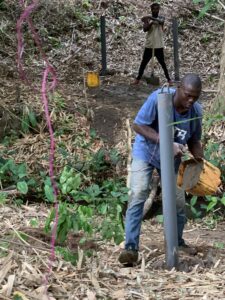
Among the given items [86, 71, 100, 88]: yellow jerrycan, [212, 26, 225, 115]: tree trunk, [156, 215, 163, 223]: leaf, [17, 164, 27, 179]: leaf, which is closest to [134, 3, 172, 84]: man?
[86, 71, 100, 88]: yellow jerrycan

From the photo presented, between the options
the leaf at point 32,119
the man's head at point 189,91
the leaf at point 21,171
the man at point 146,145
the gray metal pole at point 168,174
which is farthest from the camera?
the leaf at point 32,119

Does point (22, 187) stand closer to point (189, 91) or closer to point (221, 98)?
point (189, 91)

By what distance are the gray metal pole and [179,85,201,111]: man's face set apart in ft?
0.70

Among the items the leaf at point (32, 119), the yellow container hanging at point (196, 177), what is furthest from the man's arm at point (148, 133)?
the leaf at point (32, 119)

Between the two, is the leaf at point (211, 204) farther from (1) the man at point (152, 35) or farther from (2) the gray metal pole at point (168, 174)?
(1) the man at point (152, 35)

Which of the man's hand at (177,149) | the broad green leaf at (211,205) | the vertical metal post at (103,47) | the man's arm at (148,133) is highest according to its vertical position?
the vertical metal post at (103,47)

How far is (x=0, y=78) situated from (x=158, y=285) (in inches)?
→ 265

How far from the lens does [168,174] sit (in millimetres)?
4770

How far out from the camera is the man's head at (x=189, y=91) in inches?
189

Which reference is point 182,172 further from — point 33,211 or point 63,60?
point 63,60

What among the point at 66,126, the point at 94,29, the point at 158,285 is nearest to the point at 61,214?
the point at 158,285

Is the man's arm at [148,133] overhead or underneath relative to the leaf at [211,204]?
overhead

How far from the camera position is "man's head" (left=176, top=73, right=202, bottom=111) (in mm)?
4797

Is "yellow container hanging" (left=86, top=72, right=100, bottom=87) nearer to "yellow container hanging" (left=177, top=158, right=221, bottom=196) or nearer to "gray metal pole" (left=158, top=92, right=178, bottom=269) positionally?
"yellow container hanging" (left=177, top=158, right=221, bottom=196)
